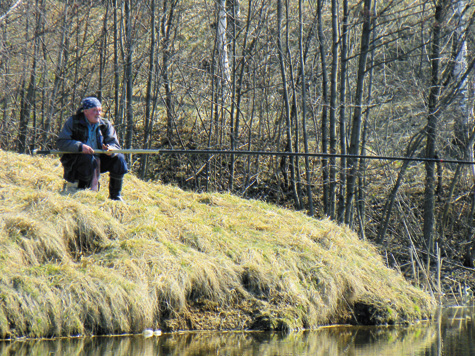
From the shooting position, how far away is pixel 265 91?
43.4 ft

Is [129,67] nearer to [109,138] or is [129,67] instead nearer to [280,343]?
[109,138]

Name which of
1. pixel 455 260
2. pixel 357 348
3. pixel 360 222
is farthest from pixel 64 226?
pixel 455 260

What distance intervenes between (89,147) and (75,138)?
0.33m

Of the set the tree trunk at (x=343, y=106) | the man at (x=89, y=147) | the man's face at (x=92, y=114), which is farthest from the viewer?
the tree trunk at (x=343, y=106)

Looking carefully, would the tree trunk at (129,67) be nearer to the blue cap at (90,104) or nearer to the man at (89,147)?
the man at (89,147)

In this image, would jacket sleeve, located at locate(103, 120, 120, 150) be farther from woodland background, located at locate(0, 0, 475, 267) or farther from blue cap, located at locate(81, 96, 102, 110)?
woodland background, located at locate(0, 0, 475, 267)

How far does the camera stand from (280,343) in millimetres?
6312

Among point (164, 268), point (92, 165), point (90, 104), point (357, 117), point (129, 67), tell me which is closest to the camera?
point (164, 268)

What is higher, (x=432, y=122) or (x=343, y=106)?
(x=343, y=106)

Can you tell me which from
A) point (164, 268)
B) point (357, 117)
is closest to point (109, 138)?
point (164, 268)

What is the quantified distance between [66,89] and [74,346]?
28.5ft

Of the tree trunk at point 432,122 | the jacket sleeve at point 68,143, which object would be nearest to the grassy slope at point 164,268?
the jacket sleeve at point 68,143

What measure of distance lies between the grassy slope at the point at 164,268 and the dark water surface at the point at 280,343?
21 cm

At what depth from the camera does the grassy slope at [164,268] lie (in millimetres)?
6059
